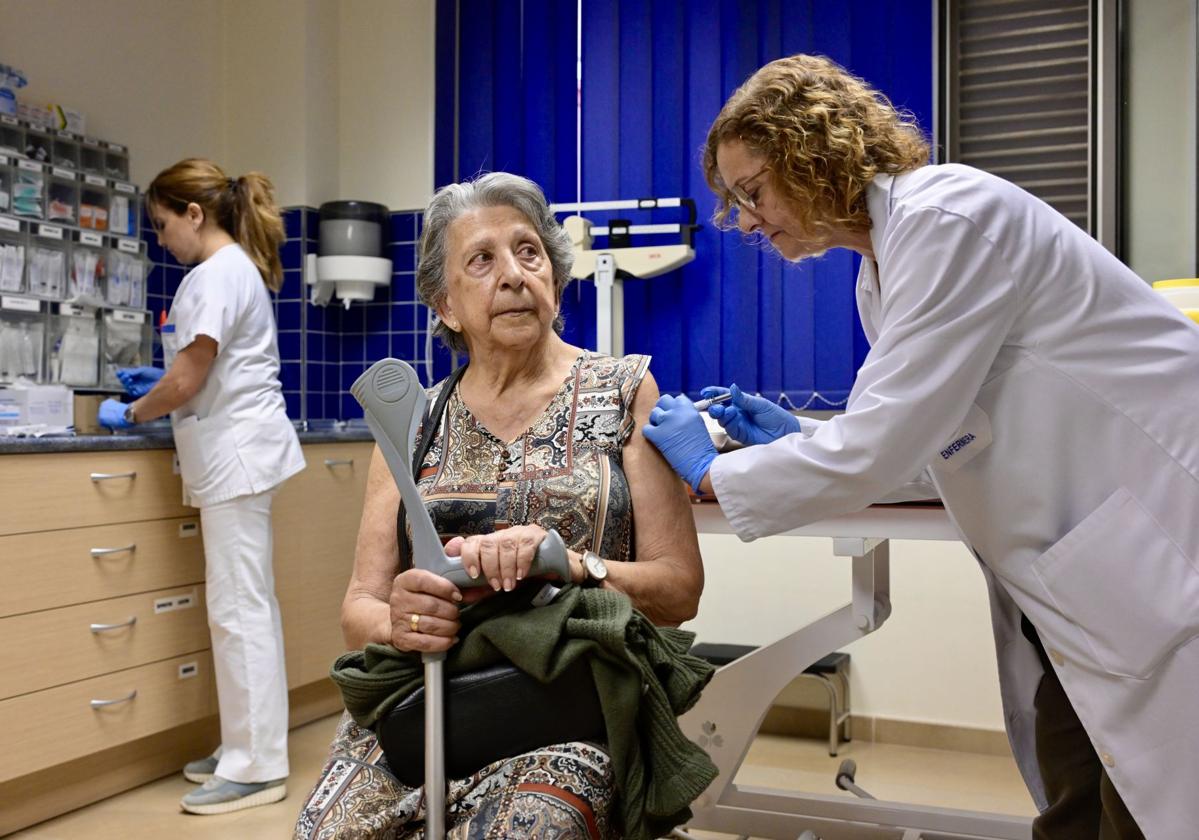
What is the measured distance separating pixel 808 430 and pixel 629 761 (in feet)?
2.57

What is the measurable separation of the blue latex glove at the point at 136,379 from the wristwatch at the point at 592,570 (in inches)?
82.4

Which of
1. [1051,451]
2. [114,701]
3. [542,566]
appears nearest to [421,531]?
[542,566]

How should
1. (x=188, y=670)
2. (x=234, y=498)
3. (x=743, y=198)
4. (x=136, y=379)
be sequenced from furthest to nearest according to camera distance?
(x=136, y=379) → (x=188, y=670) → (x=234, y=498) → (x=743, y=198)

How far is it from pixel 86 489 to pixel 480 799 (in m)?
1.74

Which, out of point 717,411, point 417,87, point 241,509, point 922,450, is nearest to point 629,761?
point 922,450

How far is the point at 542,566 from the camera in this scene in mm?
1212

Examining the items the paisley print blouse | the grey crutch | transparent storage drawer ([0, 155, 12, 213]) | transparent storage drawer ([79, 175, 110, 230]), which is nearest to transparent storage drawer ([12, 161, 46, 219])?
transparent storage drawer ([0, 155, 12, 213])

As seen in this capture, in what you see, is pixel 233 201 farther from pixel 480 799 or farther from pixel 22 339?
pixel 480 799

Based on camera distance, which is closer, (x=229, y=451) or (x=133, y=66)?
(x=229, y=451)

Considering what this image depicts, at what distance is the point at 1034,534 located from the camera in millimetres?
1352

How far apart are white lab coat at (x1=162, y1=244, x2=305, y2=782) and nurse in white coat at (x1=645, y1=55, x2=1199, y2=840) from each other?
5.61 ft

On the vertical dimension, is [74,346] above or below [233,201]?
below

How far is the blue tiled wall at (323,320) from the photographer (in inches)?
163

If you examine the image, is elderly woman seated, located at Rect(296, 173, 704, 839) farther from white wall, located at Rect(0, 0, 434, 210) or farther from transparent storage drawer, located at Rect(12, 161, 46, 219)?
white wall, located at Rect(0, 0, 434, 210)
